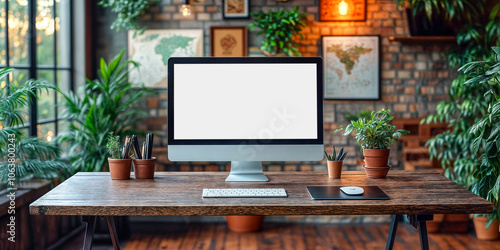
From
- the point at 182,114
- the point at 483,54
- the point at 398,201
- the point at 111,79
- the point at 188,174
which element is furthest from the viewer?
the point at 111,79

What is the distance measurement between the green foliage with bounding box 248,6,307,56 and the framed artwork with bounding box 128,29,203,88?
0.55m

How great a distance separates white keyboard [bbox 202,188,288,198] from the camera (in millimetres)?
1815

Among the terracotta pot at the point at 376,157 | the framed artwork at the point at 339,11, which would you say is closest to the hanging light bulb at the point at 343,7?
the framed artwork at the point at 339,11

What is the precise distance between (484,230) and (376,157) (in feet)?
6.46

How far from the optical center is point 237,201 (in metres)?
1.75

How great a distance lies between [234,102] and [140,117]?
7.10 ft

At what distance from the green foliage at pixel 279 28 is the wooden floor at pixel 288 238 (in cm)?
148

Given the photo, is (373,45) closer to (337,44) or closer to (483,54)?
(337,44)

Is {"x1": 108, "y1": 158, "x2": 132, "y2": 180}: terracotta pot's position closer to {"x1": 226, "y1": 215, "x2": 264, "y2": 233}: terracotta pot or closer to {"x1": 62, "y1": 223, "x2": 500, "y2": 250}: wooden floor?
{"x1": 62, "y1": 223, "x2": 500, "y2": 250}: wooden floor

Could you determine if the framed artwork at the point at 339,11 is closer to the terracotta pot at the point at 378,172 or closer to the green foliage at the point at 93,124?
the green foliage at the point at 93,124

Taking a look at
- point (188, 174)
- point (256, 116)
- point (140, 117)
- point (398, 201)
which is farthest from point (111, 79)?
point (398, 201)

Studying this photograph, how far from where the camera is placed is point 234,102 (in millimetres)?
2146

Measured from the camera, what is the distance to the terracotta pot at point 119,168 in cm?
215

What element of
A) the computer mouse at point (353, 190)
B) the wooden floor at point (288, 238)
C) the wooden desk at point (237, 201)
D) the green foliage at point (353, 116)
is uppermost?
the green foliage at point (353, 116)
